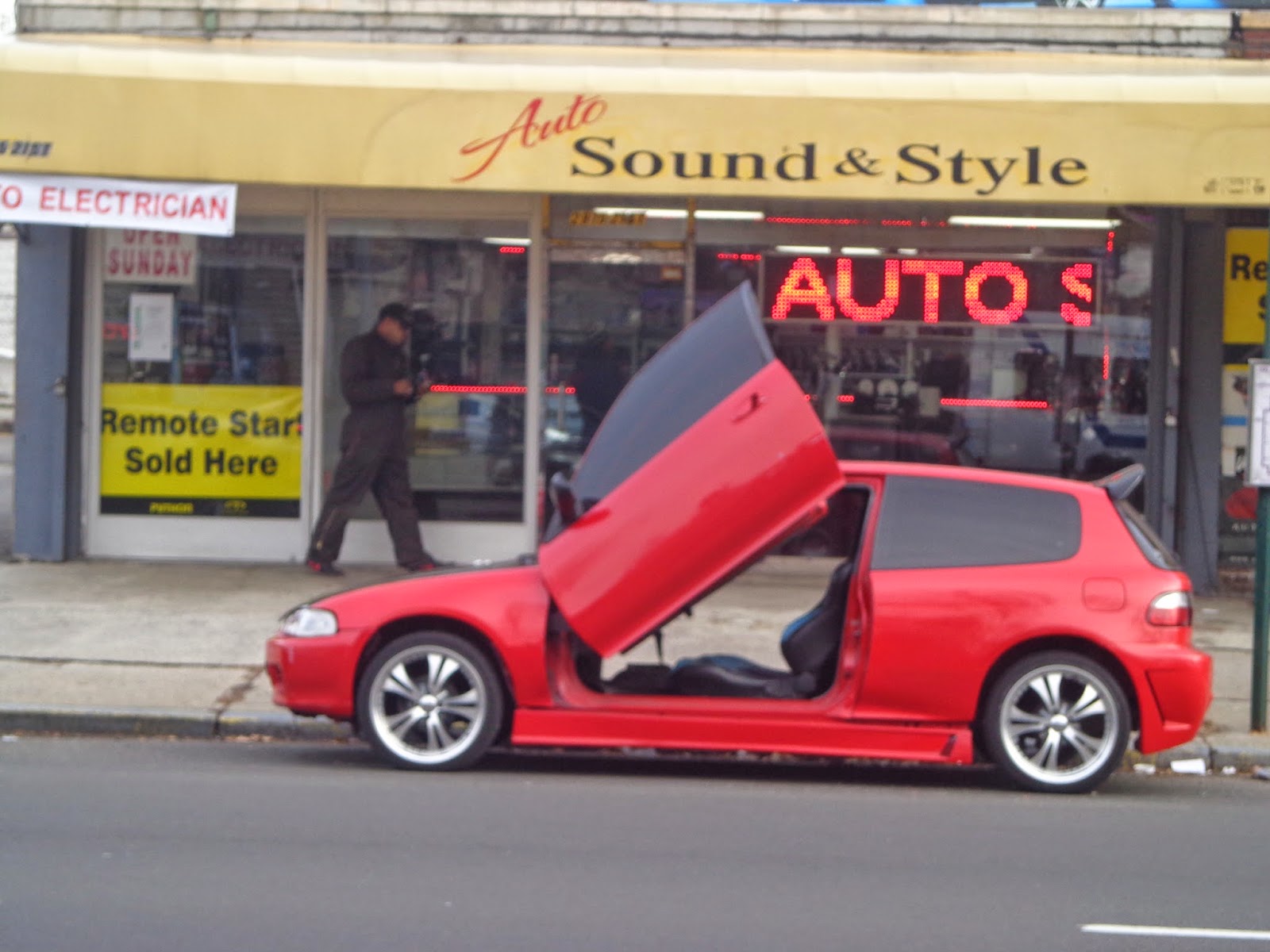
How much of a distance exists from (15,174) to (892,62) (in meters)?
6.31

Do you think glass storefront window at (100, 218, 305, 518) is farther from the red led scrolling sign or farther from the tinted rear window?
the tinted rear window

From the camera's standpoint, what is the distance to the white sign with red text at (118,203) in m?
11.4

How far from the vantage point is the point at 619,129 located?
36.8 feet

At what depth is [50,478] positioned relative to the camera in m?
12.8

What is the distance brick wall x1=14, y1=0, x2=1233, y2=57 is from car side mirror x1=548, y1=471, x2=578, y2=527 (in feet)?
20.0

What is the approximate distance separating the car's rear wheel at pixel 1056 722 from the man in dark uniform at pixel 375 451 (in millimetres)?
6095

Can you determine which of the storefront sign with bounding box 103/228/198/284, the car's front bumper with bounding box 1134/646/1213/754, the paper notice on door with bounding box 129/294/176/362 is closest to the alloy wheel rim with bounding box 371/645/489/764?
the car's front bumper with bounding box 1134/646/1213/754

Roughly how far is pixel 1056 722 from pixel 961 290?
6184 mm

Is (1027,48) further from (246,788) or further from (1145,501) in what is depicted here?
(246,788)

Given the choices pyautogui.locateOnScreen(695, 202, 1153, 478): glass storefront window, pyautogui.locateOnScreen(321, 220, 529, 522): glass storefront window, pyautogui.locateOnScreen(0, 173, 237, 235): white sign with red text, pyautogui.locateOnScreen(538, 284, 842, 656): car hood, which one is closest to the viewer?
pyautogui.locateOnScreen(538, 284, 842, 656): car hood

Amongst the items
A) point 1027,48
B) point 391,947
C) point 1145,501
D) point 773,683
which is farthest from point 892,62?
point 391,947

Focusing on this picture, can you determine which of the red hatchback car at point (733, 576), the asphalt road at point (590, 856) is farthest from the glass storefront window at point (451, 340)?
the red hatchback car at point (733, 576)

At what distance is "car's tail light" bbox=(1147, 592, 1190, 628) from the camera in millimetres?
7359

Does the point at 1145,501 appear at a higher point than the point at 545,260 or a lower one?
lower
